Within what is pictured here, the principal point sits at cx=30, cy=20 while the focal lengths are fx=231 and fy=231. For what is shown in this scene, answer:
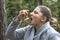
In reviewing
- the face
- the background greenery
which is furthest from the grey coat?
the background greenery

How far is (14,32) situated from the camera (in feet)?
13.4

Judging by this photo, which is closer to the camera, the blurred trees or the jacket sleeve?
the jacket sleeve

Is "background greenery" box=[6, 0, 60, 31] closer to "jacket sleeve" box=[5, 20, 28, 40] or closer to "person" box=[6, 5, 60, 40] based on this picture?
"jacket sleeve" box=[5, 20, 28, 40]

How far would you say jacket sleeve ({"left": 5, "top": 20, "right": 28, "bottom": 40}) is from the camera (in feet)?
13.2

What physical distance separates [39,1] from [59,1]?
2.34ft

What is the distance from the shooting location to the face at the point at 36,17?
3875 mm

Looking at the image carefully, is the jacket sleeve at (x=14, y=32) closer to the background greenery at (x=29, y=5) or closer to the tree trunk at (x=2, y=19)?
the tree trunk at (x=2, y=19)

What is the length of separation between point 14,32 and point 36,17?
502 millimetres

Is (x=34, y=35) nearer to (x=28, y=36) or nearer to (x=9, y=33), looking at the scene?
(x=28, y=36)

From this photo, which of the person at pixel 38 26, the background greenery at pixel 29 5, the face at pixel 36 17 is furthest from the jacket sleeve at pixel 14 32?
the background greenery at pixel 29 5

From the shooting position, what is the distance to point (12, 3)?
7.99 m

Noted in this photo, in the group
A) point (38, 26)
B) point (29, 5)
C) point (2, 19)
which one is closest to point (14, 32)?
point (38, 26)

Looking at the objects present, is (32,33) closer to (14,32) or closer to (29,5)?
(14,32)

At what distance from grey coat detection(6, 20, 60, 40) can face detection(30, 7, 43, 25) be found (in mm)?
132
